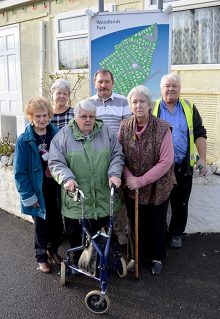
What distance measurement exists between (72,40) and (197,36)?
10.5 ft

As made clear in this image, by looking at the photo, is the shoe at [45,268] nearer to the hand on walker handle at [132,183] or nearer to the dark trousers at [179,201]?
the hand on walker handle at [132,183]

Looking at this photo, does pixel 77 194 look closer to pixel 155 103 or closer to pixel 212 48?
pixel 155 103

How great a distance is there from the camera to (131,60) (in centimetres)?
438

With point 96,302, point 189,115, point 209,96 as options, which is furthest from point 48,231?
point 209,96

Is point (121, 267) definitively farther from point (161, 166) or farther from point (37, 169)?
point (37, 169)

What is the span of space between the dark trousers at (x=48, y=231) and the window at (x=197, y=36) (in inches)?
163

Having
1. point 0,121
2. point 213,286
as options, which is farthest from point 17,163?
point 0,121

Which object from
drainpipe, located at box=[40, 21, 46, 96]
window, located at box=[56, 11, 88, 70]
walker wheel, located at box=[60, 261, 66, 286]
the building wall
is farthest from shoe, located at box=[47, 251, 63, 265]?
drainpipe, located at box=[40, 21, 46, 96]

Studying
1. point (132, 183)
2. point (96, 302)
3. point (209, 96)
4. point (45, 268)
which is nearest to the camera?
point (96, 302)

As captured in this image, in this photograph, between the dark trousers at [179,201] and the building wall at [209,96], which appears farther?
the building wall at [209,96]

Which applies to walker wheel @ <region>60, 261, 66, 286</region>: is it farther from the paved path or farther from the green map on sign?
the green map on sign

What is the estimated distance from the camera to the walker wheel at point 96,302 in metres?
2.75

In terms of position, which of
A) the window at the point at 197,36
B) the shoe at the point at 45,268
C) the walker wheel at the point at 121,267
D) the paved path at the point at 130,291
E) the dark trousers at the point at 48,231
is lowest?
the paved path at the point at 130,291

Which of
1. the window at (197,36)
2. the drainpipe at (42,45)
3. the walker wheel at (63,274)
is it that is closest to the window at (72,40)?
the drainpipe at (42,45)
